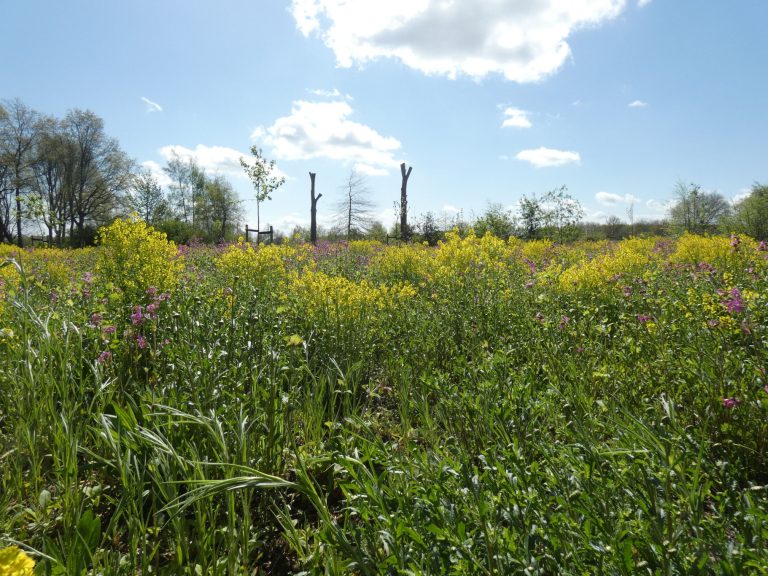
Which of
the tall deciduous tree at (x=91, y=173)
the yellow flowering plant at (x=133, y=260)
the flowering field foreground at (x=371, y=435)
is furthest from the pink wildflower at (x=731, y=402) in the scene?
the tall deciduous tree at (x=91, y=173)

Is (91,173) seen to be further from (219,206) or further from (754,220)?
(754,220)

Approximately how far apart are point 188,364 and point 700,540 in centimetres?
239

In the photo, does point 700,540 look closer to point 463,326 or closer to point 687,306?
point 687,306

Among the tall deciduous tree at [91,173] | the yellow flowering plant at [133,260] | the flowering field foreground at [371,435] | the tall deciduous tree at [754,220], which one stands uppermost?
the tall deciduous tree at [91,173]

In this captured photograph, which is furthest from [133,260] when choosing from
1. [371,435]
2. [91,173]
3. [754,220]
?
[91,173]

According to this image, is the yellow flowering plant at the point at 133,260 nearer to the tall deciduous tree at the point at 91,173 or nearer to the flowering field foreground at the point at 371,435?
the flowering field foreground at the point at 371,435

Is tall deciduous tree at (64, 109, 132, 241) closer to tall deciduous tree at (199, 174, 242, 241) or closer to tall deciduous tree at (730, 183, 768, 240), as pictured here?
tall deciduous tree at (199, 174, 242, 241)

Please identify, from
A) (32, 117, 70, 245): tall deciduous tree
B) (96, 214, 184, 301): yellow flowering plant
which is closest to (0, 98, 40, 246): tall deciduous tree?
(32, 117, 70, 245): tall deciduous tree

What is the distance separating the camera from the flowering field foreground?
138 cm

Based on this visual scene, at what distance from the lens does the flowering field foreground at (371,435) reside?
1.38 metres

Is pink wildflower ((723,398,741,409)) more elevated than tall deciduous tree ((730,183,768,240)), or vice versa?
tall deciduous tree ((730,183,768,240))

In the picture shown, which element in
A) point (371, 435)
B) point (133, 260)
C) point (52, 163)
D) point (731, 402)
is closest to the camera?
point (731, 402)

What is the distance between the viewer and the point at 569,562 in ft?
4.42

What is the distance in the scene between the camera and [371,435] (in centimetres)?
215
